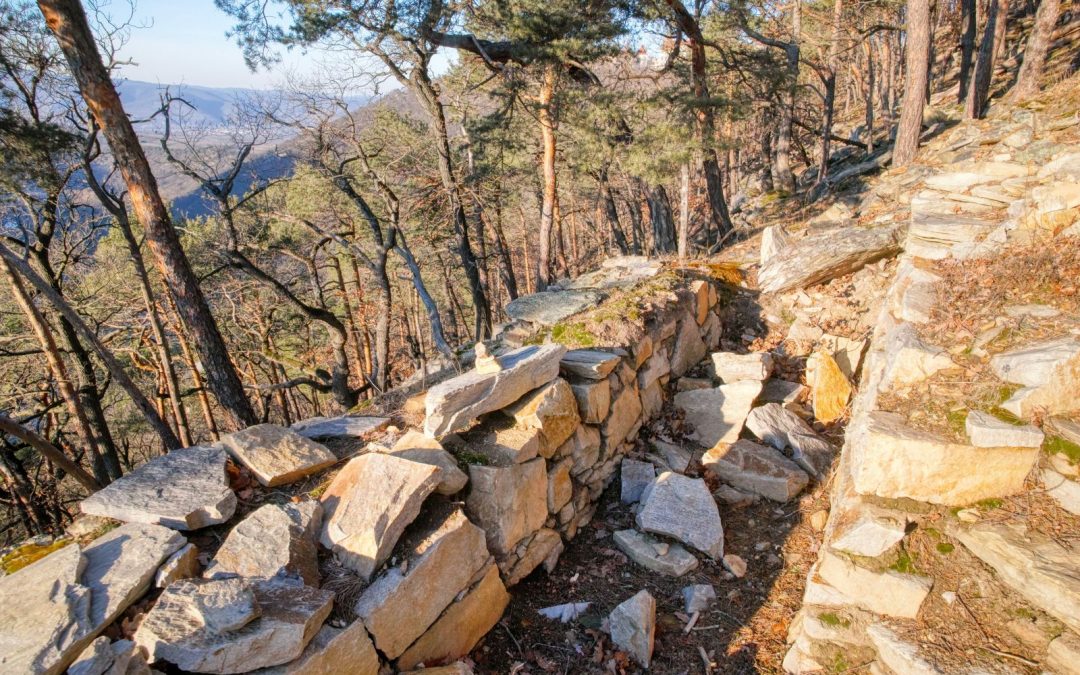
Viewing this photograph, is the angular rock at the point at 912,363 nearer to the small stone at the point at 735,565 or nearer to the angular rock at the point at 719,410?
the angular rock at the point at 719,410

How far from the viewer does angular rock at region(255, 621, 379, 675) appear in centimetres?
255

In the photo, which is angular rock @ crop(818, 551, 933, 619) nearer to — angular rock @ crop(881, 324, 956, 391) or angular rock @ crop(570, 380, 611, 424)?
angular rock @ crop(881, 324, 956, 391)

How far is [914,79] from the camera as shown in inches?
385

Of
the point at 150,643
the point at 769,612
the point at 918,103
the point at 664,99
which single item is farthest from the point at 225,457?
the point at 918,103

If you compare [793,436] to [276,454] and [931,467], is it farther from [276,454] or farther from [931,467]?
[276,454]

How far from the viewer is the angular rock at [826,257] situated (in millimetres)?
6789

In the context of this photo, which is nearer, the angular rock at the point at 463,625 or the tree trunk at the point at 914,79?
the angular rock at the point at 463,625

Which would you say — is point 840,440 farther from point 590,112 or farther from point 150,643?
point 590,112

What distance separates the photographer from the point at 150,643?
2402mm

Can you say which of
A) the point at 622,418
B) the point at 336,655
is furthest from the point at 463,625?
the point at 622,418

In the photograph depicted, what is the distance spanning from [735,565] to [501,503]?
1.96 meters

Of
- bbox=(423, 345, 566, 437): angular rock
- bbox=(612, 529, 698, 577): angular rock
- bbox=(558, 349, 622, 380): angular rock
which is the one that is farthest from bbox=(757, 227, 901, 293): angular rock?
bbox=(612, 529, 698, 577): angular rock

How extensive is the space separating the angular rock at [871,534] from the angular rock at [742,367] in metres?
Answer: 2.53

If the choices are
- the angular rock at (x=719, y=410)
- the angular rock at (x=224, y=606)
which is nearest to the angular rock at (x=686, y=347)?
the angular rock at (x=719, y=410)
